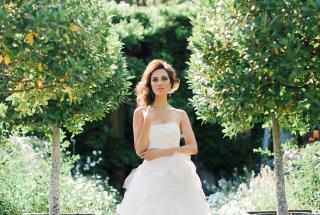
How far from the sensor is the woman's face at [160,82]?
628 cm

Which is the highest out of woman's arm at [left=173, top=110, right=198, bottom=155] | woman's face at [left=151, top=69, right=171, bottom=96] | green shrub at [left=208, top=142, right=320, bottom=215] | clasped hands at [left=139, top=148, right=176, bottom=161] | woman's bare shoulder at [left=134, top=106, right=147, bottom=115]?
woman's face at [left=151, top=69, right=171, bottom=96]

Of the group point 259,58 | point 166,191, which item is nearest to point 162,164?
point 166,191

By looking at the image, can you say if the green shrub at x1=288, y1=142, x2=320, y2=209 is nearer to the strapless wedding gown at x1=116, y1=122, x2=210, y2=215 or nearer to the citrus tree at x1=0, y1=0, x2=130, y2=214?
the strapless wedding gown at x1=116, y1=122, x2=210, y2=215

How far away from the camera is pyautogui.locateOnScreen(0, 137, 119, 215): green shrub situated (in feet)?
27.9

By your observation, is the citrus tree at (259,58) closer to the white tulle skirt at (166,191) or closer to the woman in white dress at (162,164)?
the woman in white dress at (162,164)

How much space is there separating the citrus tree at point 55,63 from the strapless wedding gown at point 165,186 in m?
0.84

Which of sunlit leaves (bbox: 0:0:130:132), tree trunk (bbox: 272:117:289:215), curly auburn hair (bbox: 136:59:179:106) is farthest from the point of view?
curly auburn hair (bbox: 136:59:179:106)

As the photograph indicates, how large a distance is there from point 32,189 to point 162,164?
309 centimetres

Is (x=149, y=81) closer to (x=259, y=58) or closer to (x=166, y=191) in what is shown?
(x=166, y=191)

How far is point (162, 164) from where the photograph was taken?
6.21 meters

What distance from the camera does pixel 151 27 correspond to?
1265 cm

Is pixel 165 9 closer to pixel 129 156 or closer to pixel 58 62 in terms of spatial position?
pixel 129 156

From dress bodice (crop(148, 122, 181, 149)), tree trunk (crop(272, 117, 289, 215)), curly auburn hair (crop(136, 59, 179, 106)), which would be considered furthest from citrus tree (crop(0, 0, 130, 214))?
tree trunk (crop(272, 117, 289, 215))

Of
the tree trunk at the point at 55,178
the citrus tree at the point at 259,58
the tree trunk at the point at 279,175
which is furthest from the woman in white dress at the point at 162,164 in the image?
the tree trunk at the point at 55,178
